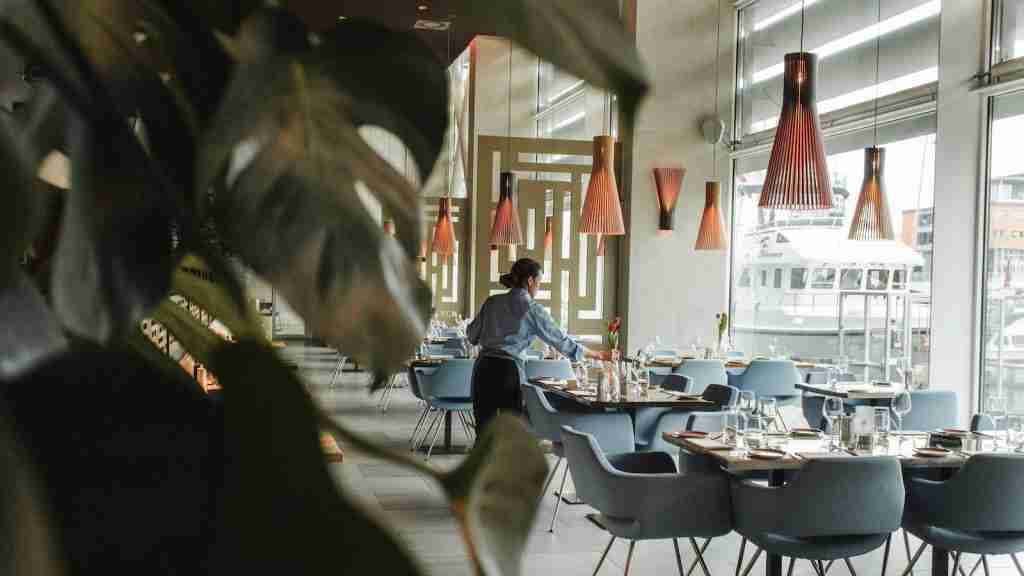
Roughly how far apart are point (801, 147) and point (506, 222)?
5.95m

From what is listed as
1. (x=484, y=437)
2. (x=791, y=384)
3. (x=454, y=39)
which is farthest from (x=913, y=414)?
(x=454, y=39)

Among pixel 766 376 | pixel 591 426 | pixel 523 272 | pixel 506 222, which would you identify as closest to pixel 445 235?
pixel 506 222

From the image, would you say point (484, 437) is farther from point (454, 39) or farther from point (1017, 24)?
point (454, 39)

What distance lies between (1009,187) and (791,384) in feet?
8.61

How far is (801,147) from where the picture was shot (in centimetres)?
539

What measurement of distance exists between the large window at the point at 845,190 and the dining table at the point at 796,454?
349 cm

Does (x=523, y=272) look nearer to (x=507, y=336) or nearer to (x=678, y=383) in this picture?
(x=507, y=336)

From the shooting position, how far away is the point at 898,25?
30.9 feet

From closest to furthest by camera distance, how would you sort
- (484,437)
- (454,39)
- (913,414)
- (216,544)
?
(216,544)
(484,437)
(913,414)
(454,39)

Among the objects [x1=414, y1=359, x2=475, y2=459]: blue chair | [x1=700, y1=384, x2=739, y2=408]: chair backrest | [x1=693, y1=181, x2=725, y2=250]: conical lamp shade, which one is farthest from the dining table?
[x1=693, y1=181, x2=725, y2=250]: conical lamp shade

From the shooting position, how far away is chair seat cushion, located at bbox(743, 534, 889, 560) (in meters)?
4.53

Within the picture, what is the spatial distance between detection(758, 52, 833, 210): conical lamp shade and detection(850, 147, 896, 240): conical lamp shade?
286cm

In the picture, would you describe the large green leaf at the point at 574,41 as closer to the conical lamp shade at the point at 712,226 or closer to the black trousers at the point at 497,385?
the black trousers at the point at 497,385

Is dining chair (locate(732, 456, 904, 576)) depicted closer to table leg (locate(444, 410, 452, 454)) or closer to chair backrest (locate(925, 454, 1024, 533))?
chair backrest (locate(925, 454, 1024, 533))
